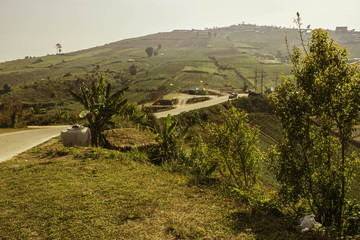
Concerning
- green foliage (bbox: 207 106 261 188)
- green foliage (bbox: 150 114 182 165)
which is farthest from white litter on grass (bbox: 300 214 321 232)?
green foliage (bbox: 150 114 182 165)

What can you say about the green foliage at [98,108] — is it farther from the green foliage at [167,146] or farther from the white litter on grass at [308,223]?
the white litter on grass at [308,223]

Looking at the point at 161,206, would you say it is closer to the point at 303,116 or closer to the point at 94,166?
the point at 94,166

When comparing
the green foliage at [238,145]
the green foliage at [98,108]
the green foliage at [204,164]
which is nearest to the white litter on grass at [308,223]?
the green foliage at [238,145]

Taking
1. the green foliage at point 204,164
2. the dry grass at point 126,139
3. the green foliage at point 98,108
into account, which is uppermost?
the green foliage at point 98,108

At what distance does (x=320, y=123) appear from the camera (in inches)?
340

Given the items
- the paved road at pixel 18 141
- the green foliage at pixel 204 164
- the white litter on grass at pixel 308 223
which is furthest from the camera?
the paved road at pixel 18 141

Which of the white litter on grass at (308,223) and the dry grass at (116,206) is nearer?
the dry grass at (116,206)

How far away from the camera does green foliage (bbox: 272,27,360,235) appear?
26.0ft

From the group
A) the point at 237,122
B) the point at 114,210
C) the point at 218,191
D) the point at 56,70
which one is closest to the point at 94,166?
the point at 114,210

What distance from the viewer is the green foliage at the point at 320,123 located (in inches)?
312

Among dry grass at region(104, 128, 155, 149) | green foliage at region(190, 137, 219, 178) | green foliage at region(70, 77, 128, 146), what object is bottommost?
green foliage at region(190, 137, 219, 178)

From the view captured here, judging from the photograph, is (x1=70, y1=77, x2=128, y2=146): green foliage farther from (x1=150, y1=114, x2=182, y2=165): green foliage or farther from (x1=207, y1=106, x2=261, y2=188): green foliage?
(x1=207, y1=106, x2=261, y2=188): green foliage

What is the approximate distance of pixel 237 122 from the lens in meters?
12.4

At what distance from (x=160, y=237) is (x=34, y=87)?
98344 mm
